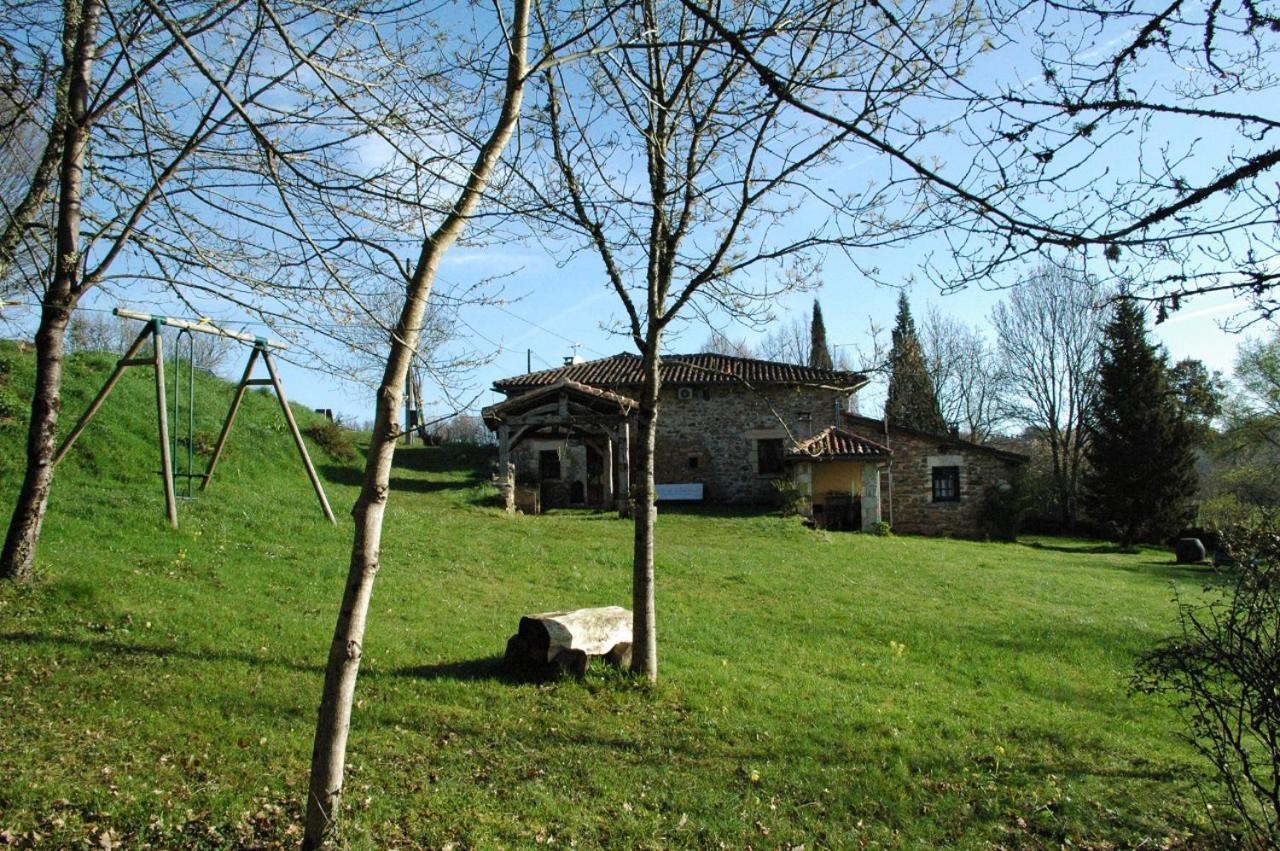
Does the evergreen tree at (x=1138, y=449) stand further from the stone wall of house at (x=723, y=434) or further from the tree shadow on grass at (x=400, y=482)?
the tree shadow on grass at (x=400, y=482)

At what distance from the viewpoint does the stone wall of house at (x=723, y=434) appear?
2614 centimetres

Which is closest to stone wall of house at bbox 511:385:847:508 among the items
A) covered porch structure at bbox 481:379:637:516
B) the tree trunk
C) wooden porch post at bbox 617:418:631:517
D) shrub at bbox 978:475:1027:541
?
covered porch structure at bbox 481:379:637:516

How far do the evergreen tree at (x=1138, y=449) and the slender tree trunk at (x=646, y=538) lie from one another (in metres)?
28.0

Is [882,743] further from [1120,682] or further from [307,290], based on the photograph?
[307,290]

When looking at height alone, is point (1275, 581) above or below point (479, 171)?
below

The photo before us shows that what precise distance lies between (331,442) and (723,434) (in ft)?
39.1

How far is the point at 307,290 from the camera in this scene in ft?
13.5

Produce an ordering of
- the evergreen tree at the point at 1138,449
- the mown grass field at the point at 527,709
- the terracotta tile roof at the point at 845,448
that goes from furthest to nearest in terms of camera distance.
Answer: the evergreen tree at the point at 1138,449
the terracotta tile roof at the point at 845,448
the mown grass field at the point at 527,709

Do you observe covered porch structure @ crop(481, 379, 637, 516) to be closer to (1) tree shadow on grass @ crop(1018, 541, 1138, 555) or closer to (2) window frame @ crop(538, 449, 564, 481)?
(2) window frame @ crop(538, 449, 564, 481)

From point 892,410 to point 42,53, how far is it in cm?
3065

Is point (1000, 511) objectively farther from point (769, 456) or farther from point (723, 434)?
point (723, 434)

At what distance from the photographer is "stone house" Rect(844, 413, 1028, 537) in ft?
86.4

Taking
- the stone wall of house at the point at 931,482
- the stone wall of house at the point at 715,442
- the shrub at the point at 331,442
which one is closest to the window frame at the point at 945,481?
the stone wall of house at the point at 931,482

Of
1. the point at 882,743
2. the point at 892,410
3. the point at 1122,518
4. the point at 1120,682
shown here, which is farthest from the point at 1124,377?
the point at 882,743
